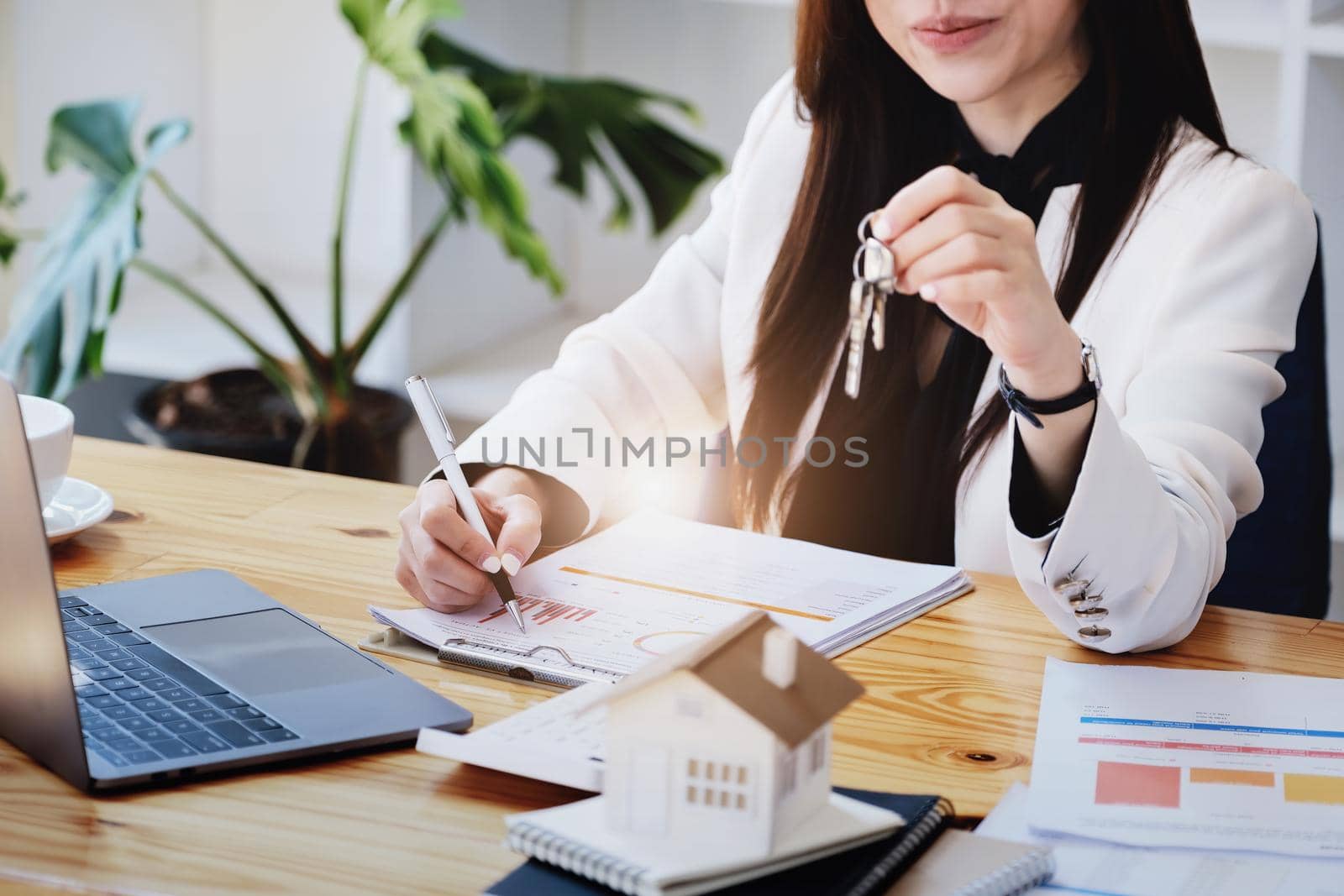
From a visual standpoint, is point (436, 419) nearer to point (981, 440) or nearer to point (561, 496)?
point (561, 496)

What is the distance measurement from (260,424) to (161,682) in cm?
159

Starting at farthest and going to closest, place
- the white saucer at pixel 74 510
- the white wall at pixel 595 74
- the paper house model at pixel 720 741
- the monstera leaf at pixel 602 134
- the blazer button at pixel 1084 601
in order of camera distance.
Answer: the white wall at pixel 595 74 < the monstera leaf at pixel 602 134 < the white saucer at pixel 74 510 < the blazer button at pixel 1084 601 < the paper house model at pixel 720 741

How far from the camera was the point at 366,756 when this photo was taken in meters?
0.75

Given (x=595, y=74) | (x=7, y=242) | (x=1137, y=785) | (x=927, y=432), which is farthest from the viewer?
(x=595, y=74)

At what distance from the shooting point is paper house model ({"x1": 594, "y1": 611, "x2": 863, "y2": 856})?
57 centimetres

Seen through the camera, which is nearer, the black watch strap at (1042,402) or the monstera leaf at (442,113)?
the black watch strap at (1042,402)

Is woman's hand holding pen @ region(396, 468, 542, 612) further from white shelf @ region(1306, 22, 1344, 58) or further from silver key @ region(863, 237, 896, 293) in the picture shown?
white shelf @ region(1306, 22, 1344, 58)

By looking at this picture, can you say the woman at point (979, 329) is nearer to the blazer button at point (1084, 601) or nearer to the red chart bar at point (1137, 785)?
the blazer button at point (1084, 601)

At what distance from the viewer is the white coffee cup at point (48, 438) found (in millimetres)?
975

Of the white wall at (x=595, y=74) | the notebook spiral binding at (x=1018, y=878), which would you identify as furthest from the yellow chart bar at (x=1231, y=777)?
the white wall at (x=595, y=74)

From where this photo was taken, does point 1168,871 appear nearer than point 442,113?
Yes

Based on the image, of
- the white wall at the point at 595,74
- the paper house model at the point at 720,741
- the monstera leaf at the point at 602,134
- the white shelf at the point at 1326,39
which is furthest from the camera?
the white wall at the point at 595,74

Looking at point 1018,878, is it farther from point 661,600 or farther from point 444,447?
point 444,447

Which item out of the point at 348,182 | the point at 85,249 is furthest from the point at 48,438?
the point at 348,182
